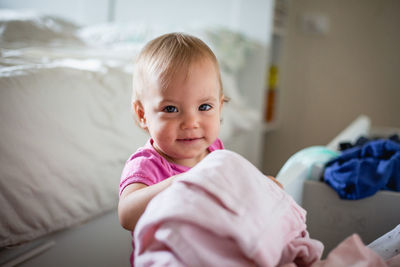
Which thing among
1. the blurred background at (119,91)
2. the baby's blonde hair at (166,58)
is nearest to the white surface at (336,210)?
the blurred background at (119,91)

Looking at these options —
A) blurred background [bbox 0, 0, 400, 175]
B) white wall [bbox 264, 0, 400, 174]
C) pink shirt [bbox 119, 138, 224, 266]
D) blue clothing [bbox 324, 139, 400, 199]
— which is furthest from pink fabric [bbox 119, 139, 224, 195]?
white wall [bbox 264, 0, 400, 174]

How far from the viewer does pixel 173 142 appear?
65 cm

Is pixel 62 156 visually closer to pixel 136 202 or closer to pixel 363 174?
pixel 136 202

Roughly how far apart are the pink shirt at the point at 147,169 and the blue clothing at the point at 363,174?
13.2 inches

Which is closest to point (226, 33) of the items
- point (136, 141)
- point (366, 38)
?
point (366, 38)

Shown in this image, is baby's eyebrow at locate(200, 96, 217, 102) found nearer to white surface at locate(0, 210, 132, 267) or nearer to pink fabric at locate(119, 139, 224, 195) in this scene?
pink fabric at locate(119, 139, 224, 195)

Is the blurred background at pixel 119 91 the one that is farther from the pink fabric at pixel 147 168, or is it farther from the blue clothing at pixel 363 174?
the pink fabric at pixel 147 168

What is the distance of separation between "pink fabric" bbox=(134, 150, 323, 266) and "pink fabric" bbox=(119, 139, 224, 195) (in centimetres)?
19

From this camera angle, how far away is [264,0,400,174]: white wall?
7.71 feet

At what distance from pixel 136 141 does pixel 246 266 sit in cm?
75

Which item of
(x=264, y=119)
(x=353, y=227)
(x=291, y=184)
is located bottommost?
(x=264, y=119)

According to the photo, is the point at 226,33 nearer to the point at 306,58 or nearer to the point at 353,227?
the point at 306,58

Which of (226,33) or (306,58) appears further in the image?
(306,58)

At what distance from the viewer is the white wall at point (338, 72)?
7.71ft
